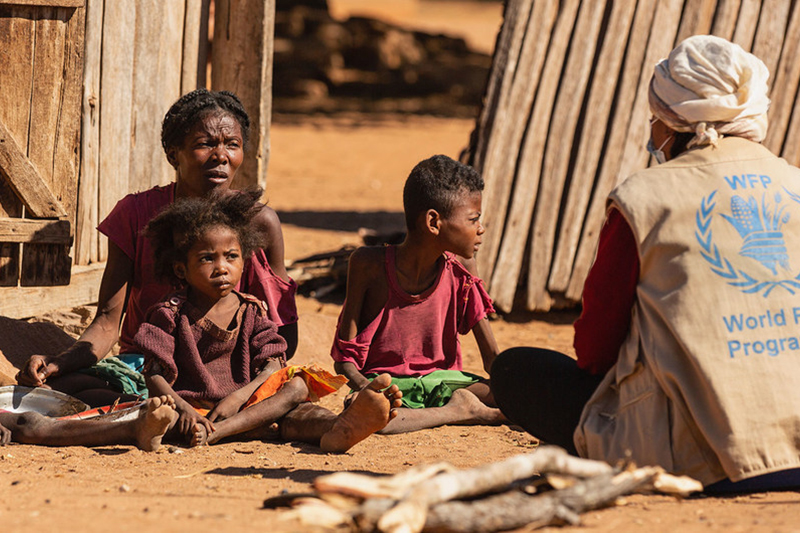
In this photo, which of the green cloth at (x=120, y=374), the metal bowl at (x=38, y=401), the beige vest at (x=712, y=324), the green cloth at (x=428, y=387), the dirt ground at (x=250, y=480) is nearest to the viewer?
the dirt ground at (x=250, y=480)

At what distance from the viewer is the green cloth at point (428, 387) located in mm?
4475

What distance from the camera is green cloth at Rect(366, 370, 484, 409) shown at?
4.47m

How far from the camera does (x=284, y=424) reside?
4.15 metres

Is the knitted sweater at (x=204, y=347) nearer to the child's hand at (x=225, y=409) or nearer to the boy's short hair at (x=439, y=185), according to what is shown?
the child's hand at (x=225, y=409)

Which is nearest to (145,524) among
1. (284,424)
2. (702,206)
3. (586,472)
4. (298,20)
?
(586,472)

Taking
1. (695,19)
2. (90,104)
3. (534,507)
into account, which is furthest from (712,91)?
(695,19)

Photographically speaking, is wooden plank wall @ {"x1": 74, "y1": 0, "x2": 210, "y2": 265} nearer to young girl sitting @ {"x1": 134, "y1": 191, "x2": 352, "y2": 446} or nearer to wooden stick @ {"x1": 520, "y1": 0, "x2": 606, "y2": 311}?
young girl sitting @ {"x1": 134, "y1": 191, "x2": 352, "y2": 446}

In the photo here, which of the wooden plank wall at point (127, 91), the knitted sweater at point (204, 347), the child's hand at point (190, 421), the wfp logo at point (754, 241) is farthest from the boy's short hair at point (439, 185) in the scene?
the wooden plank wall at point (127, 91)

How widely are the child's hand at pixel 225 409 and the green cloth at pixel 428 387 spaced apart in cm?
72

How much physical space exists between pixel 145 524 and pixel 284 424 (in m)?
1.53

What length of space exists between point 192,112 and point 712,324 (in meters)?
2.49

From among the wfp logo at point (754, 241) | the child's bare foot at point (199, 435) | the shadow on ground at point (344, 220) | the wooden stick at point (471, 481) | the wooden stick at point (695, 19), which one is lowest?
the shadow on ground at point (344, 220)

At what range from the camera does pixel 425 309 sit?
4531 millimetres

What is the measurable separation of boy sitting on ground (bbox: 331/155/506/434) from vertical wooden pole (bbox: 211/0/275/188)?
1520 mm
